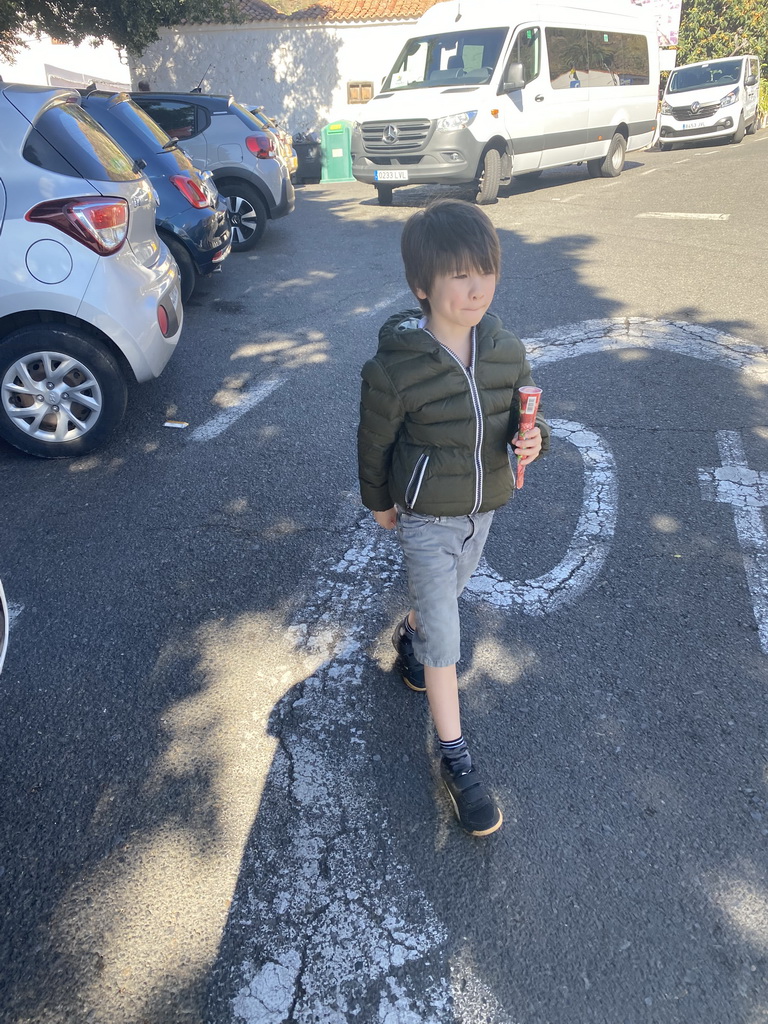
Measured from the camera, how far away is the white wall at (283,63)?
25.1 metres

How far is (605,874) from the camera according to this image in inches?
84.7

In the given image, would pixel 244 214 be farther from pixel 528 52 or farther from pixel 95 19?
pixel 95 19

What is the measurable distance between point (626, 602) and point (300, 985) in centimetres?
189

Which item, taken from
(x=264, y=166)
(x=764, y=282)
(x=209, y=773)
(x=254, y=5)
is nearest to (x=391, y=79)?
(x=264, y=166)

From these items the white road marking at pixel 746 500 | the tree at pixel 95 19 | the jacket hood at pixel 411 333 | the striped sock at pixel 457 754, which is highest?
the tree at pixel 95 19

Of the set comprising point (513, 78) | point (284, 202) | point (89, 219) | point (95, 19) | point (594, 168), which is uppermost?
point (95, 19)

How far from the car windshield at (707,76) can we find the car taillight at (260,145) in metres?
13.9

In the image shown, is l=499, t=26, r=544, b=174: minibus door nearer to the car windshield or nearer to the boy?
the car windshield

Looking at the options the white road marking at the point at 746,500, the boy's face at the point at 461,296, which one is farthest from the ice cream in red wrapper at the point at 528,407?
the white road marking at the point at 746,500

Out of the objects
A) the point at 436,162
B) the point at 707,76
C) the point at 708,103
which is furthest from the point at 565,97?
the point at 707,76

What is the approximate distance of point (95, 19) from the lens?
16.0 m

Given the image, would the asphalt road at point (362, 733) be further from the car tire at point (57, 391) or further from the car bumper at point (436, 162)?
the car bumper at point (436, 162)

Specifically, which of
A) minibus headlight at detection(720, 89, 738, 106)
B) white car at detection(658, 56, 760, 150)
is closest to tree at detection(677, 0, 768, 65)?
white car at detection(658, 56, 760, 150)

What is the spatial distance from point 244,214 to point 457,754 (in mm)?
8769
